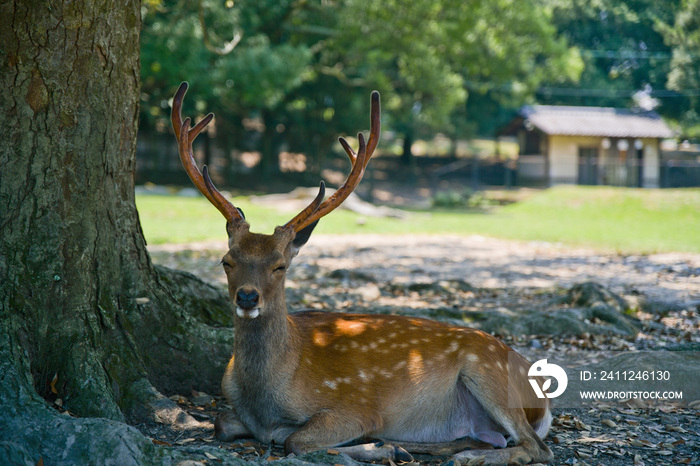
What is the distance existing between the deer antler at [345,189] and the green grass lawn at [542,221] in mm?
10218

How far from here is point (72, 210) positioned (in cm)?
440

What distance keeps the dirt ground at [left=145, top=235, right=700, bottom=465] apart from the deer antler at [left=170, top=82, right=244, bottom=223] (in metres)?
1.39

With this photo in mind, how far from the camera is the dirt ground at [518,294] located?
4410 mm

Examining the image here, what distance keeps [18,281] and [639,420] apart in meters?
4.12

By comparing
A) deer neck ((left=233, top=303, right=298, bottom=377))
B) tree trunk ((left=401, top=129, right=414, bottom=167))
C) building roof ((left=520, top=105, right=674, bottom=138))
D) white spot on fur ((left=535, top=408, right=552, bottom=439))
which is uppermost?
building roof ((left=520, top=105, right=674, bottom=138))

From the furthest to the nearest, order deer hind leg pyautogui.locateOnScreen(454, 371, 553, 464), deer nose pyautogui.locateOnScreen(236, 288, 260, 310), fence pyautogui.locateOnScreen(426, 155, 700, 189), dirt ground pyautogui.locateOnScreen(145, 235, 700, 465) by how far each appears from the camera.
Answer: fence pyautogui.locateOnScreen(426, 155, 700, 189) → dirt ground pyautogui.locateOnScreen(145, 235, 700, 465) → deer hind leg pyautogui.locateOnScreen(454, 371, 553, 464) → deer nose pyautogui.locateOnScreen(236, 288, 260, 310)

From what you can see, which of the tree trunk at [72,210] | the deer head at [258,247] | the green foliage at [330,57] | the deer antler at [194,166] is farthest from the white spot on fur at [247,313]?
the green foliage at [330,57]

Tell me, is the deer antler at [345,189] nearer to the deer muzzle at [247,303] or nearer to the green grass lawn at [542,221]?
the deer muzzle at [247,303]

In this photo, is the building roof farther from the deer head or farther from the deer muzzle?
the deer muzzle

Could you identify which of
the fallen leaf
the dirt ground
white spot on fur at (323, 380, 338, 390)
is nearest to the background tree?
the dirt ground

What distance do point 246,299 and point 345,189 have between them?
1.12 m

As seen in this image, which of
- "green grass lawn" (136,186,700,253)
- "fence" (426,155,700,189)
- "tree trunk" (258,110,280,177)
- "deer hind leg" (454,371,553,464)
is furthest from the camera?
"tree trunk" (258,110,280,177)

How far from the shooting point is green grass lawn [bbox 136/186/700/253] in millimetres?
15957

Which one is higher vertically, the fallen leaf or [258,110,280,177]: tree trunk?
[258,110,280,177]: tree trunk
